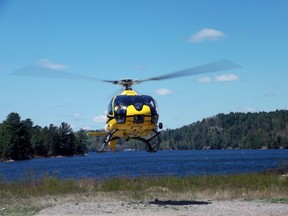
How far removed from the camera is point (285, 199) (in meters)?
25.3

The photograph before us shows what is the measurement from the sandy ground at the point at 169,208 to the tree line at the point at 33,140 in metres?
104

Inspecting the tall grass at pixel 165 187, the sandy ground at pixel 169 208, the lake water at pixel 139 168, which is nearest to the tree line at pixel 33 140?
the lake water at pixel 139 168

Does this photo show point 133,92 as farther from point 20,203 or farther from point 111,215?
point 20,203

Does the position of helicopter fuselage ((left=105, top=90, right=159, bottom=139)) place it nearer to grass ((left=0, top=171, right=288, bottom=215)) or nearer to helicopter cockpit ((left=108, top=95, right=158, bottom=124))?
helicopter cockpit ((left=108, top=95, right=158, bottom=124))

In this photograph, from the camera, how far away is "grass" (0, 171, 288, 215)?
26.6 meters

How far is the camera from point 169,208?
22594 mm

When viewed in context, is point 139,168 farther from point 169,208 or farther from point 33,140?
point 33,140

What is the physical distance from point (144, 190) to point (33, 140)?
432 ft

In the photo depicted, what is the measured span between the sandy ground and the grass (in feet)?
5.35

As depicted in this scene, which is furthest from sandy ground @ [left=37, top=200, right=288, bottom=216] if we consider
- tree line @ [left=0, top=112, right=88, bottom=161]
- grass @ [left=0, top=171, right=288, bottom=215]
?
tree line @ [left=0, top=112, right=88, bottom=161]

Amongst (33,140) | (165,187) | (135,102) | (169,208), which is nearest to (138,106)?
(135,102)

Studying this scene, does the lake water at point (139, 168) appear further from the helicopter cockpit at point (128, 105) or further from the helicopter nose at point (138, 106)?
the helicopter nose at point (138, 106)

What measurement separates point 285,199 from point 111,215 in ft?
29.0

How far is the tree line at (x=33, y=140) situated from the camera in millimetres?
142250
